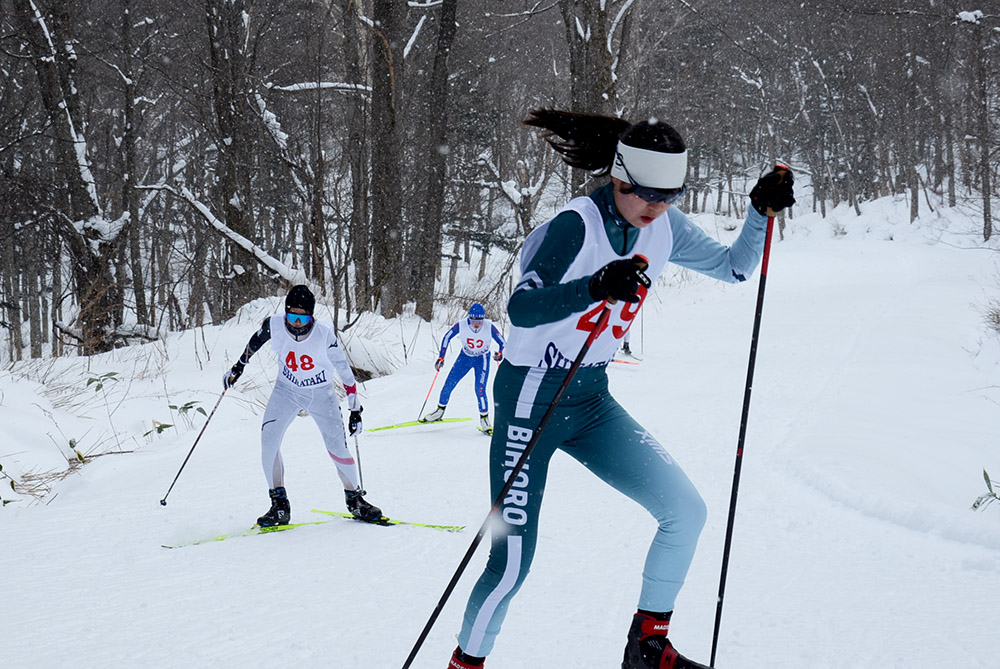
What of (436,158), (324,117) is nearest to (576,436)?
(324,117)

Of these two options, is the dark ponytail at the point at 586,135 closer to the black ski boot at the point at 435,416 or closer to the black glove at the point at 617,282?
the black glove at the point at 617,282

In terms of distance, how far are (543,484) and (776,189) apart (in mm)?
1417

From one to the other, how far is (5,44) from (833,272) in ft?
80.2

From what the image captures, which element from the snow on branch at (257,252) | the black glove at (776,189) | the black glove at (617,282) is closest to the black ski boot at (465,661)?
the black glove at (617,282)

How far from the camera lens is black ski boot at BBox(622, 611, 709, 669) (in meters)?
2.66

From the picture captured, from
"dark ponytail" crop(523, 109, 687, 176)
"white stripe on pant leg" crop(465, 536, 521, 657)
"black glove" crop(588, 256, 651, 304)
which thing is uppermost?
"dark ponytail" crop(523, 109, 687, 176)

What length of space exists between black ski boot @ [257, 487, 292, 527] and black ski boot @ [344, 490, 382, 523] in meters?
0.46

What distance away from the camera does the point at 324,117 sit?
489 inches

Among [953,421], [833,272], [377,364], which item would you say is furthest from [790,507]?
[833,272]


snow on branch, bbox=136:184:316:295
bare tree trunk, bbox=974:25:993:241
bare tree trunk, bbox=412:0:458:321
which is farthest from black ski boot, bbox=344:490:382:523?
bare tree trunk, bbox=974:25:993:241

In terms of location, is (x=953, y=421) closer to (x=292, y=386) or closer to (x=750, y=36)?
(x=292, y=386)

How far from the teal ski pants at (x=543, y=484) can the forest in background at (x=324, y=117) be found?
9.12 m

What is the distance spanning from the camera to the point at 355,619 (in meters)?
4.00

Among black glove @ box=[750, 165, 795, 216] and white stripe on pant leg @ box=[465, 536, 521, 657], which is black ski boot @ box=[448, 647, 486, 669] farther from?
black glove @ box=[750, 165, 795, 216]
